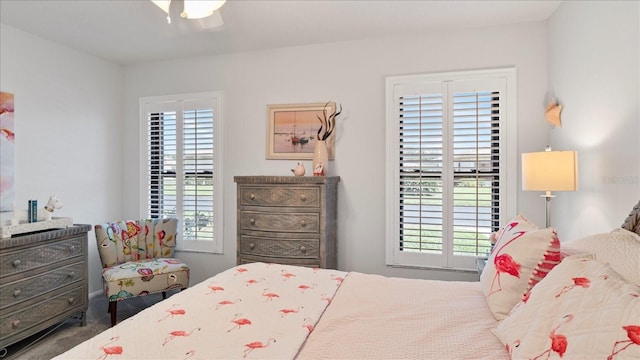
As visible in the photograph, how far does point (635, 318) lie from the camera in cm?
79

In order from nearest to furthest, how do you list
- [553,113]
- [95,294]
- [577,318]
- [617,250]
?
[577,318] → [617,250] → [553,113] → [95,294]

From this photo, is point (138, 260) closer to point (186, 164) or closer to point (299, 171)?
point (186, 164)

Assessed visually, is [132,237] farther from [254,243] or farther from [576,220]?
[576,220]

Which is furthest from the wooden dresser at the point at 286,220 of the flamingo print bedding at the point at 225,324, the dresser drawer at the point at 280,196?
the flamingo print bedding at the point at 225,324

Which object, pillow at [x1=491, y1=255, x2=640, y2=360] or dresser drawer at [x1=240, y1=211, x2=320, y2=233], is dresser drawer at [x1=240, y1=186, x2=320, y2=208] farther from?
pillow at [x1=491, y1=255, x2=640, y2=360]

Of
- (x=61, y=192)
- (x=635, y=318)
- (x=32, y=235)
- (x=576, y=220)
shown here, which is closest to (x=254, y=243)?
(x=32, y=235)

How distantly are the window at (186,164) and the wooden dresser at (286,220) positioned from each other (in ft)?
2.41

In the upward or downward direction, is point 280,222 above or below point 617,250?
below

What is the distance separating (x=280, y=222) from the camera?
3.16 m

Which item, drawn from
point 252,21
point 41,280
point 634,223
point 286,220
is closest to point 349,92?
point 252,21

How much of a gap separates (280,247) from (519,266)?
209 cm

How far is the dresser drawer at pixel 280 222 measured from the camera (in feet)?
10.2

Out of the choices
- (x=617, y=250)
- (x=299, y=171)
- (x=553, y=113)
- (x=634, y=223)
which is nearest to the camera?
(x=617, y=250)

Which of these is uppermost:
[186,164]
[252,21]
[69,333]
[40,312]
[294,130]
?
[252,21]
